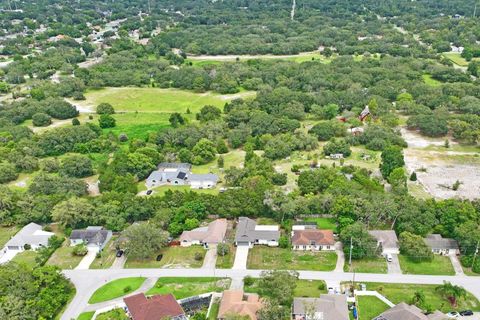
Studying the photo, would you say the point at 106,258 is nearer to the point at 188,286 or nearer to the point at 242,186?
the point at 188,286

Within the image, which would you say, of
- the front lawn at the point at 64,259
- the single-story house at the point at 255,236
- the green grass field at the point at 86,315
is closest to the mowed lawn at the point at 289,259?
the single-story house at the point at 255,236

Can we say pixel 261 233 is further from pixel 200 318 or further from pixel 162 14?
pixel 162 14

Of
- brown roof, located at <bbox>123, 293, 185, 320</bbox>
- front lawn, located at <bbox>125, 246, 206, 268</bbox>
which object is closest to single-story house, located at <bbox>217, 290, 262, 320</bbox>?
brown roof, located at <bbox>123, 293, 185, 320</bbox>

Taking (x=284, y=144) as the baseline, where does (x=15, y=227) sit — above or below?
below

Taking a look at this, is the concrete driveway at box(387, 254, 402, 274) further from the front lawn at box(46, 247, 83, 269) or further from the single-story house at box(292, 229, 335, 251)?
the front lawn at box(46, 247, 83, 269)

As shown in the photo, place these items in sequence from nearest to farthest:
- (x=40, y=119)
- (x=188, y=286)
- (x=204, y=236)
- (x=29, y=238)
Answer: (x=188, y=286)
(x=204, y=236)
(x=29, y=238)
(x=40, y=119)

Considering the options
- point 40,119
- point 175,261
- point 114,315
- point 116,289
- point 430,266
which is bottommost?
point 116,289

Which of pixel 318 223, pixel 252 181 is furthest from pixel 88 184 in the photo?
pixel 318 223

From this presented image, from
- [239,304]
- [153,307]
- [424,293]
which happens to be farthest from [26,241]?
[424,293]

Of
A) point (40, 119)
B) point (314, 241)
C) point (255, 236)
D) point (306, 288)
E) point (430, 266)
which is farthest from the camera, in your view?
point (40, 119)
